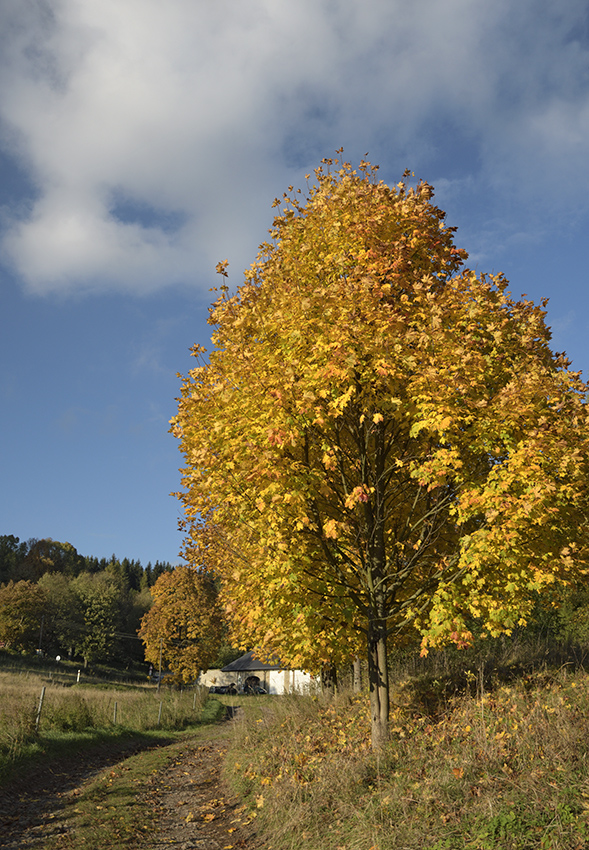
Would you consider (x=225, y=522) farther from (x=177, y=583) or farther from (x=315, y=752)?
(x=177, y=583)

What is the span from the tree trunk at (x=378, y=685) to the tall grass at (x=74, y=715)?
8.08 metres

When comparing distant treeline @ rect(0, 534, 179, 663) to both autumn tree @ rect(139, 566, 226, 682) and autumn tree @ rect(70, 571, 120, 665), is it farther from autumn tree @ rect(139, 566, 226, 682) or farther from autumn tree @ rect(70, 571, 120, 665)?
autumn tree @ rect(139, 566, 226, 682)

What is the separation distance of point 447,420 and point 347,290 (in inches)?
97.3

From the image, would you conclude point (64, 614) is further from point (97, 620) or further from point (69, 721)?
point (69, 721)

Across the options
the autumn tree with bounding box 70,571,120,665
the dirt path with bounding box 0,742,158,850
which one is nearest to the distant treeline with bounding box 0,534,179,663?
the autumn tree with bounding box 70,571,120,665

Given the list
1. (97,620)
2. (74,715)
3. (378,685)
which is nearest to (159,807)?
(378,685)

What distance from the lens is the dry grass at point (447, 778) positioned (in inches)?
203

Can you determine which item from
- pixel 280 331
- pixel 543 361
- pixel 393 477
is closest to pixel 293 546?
pixel 393 477

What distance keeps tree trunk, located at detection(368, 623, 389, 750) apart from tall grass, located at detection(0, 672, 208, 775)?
808 cm

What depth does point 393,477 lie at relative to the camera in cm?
943

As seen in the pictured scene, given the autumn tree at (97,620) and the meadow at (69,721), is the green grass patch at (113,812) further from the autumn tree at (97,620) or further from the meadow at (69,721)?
the autumn tree at (97,620)

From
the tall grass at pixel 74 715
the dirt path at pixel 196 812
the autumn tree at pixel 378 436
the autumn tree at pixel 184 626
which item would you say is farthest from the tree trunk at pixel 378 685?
the autumn tree at pixel 184 626

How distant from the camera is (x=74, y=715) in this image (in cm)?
1744

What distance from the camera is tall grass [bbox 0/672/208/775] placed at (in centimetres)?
1315
